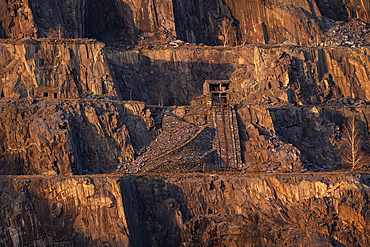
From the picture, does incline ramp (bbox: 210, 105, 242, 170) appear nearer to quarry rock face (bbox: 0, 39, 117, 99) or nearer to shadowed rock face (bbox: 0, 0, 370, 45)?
quarry rock face (bbox: 0, 39, 117, 99)

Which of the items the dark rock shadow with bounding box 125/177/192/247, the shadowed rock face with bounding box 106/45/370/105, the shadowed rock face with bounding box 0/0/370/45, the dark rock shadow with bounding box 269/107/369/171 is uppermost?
the shadowed rock face with bounding box 0/0/370/45

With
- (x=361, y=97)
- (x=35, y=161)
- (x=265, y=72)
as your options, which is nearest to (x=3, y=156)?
(x=35, y=161)

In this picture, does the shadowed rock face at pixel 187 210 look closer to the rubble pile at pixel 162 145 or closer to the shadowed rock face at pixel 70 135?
the rubble pile at pixel 162 145

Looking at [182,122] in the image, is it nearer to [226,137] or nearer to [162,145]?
[162,145]

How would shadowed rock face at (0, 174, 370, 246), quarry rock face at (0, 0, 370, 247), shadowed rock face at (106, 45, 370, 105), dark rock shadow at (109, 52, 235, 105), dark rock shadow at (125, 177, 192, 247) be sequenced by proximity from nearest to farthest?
shadowed rock face at (0, 174, 370, 246)
quarry rock face at (0, 0, 370, 247)
dark rock shadow at (125, 177, 192, 247)
shadowed rock face at (106, 45, 370, 105)
dark rock shadow at (109, 52, 235, 105)

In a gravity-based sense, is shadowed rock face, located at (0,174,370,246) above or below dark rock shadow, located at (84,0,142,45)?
below

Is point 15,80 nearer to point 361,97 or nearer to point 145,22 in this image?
point 145,22

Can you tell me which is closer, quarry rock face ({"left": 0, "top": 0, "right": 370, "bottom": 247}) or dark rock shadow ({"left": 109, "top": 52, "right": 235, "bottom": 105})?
quarry rock face ({"left": 0, "top": 0, "right": 370, "bottom": 247})

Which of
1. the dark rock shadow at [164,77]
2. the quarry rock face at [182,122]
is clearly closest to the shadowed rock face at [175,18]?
the quarry rock face at [182,122]

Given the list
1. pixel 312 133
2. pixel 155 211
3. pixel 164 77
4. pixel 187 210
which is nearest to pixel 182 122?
pixel 164 77

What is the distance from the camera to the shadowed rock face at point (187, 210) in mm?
67438

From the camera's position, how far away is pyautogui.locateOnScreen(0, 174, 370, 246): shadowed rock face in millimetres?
67438

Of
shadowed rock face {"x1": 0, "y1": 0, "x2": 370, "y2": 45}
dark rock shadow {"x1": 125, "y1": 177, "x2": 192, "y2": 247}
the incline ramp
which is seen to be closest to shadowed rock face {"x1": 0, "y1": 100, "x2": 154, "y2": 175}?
dark rock shadow {"x1": 125, "y1": 177, "x2": 192, "y2": 247}

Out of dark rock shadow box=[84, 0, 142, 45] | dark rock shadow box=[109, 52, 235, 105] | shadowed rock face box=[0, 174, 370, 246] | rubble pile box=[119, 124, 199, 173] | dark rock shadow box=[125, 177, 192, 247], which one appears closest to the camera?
shadowed rock face box=[0, 174, 370, 246]
